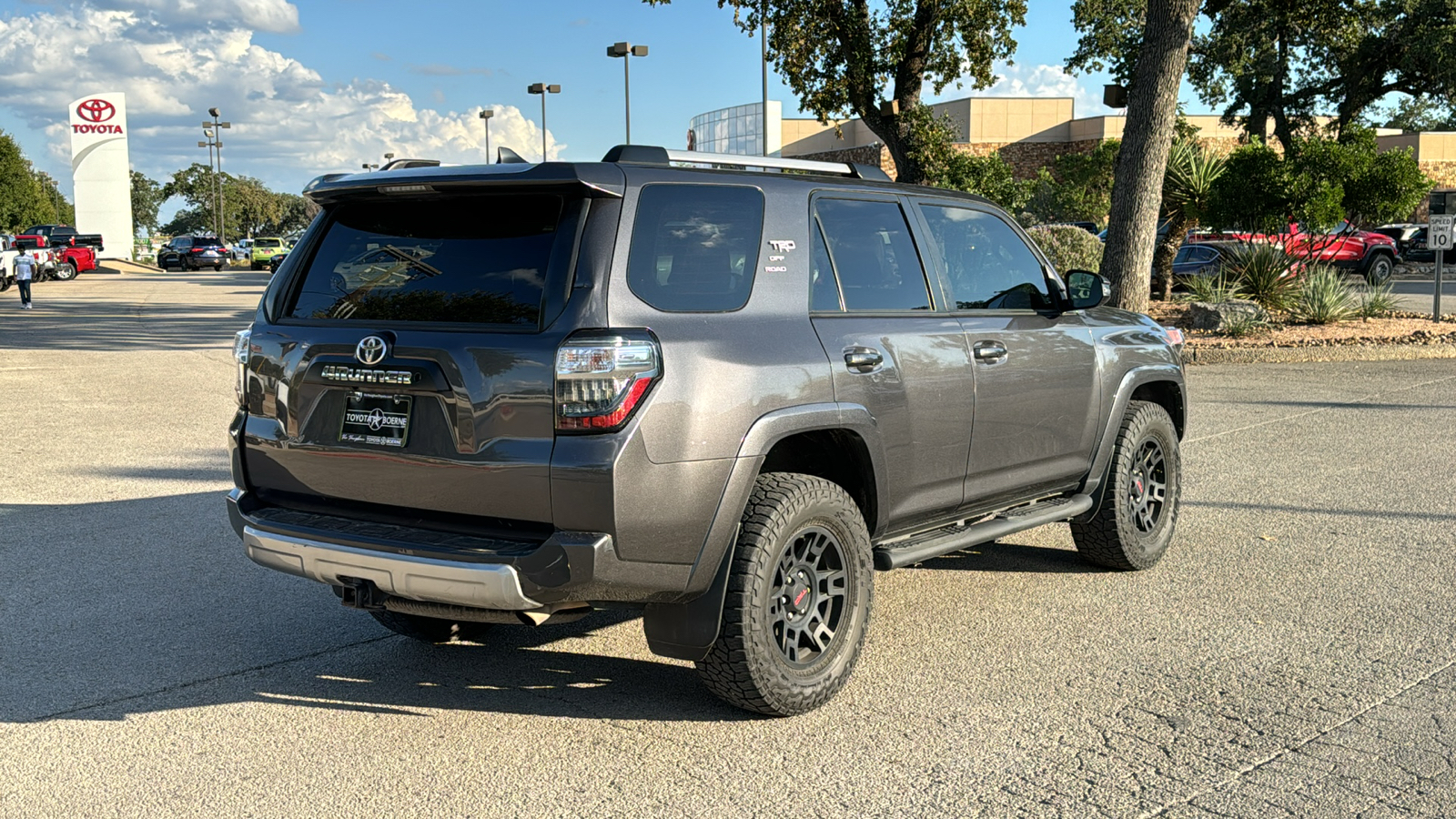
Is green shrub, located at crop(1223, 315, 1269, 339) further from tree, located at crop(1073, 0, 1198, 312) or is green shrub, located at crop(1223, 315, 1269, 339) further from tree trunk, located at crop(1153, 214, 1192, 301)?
tree trunk, located at crop(1153, 214, 1192, 301)

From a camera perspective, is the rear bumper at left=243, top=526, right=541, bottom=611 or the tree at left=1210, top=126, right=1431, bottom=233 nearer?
the rear bumper at left=243, top=526, right=541, bottom=611

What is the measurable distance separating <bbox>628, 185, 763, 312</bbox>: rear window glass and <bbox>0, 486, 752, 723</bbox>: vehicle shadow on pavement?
1500mm

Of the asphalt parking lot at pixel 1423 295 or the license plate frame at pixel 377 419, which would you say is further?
the asphalt parking lot at pixel 1423 295

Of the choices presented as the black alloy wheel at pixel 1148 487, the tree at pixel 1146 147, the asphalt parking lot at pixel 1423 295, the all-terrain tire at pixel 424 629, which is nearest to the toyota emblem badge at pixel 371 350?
the all-terrain tire at pixel 424 629

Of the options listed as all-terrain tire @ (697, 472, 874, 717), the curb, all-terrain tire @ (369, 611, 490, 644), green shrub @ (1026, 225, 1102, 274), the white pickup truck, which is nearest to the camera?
all-terrain tire @ (697, 472, 874, 717)

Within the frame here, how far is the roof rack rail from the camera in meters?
4.42

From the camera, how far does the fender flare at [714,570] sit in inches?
161

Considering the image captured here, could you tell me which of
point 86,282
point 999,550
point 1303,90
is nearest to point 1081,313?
point 999,550

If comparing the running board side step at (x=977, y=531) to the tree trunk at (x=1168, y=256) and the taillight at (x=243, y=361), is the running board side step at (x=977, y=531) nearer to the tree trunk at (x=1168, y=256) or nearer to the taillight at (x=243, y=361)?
the taillight at (x=243, y=361)

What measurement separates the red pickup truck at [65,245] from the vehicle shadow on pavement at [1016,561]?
152ft

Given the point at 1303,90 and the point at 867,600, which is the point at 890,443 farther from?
the point at 1303,90

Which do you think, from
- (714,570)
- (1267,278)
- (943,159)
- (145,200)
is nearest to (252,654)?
(714,570)

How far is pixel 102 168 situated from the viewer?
68.2 meters

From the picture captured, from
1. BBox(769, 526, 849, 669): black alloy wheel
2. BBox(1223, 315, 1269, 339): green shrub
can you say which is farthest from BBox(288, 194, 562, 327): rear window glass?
BBox(1223, 315, 1269, 339): green shrub
